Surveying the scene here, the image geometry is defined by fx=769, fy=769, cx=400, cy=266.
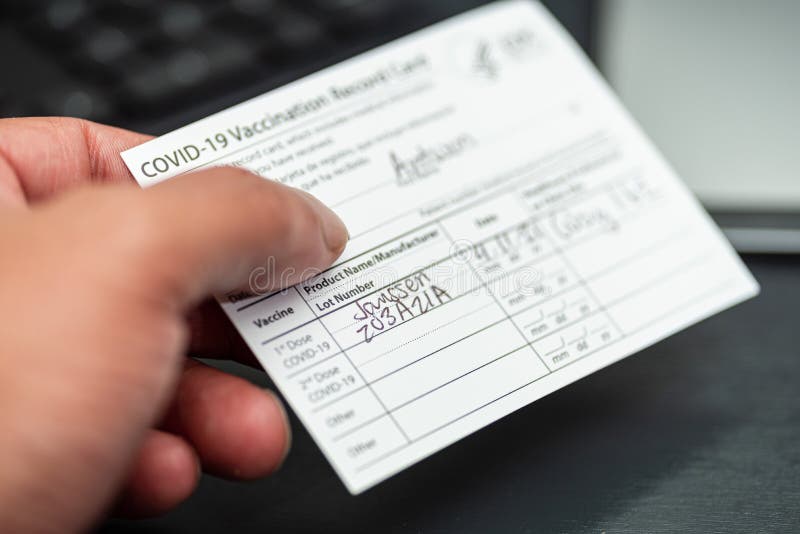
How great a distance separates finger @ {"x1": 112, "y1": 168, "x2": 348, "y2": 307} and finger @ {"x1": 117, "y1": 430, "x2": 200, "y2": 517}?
9cm

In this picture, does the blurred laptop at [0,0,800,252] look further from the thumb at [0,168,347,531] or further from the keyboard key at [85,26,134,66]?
the thumb at [0,168,347,531]

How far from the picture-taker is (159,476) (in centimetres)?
40

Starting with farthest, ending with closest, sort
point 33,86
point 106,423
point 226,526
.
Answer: point 33,86 → point 226,526 → point 106,423

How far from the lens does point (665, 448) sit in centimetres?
47

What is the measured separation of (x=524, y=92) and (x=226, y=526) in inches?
13.1

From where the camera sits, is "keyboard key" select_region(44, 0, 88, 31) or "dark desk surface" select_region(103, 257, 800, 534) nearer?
"dark desk surface" select_region(103, 257, 800, 534)

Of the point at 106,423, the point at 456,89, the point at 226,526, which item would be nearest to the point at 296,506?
the point at 226,526

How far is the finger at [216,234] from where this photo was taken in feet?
1.11

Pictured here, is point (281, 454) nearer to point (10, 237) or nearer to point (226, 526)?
point (226, 526)

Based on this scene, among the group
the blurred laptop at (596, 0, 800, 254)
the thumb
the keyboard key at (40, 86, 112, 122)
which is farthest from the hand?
the blurred laptop at (596, 0, 800, 254)

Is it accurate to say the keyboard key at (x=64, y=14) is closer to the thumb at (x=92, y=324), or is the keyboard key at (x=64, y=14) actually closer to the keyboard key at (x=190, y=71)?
the keyboard key at (x=190, y=71)

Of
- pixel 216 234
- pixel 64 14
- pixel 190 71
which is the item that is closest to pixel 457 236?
pixel 216 234

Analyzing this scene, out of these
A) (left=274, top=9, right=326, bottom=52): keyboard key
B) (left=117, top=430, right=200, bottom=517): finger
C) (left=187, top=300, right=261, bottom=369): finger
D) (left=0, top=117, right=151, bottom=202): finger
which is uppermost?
(left=274, top=9, right=326, bottom=52): keyboard key

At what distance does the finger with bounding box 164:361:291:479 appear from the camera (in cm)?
42
